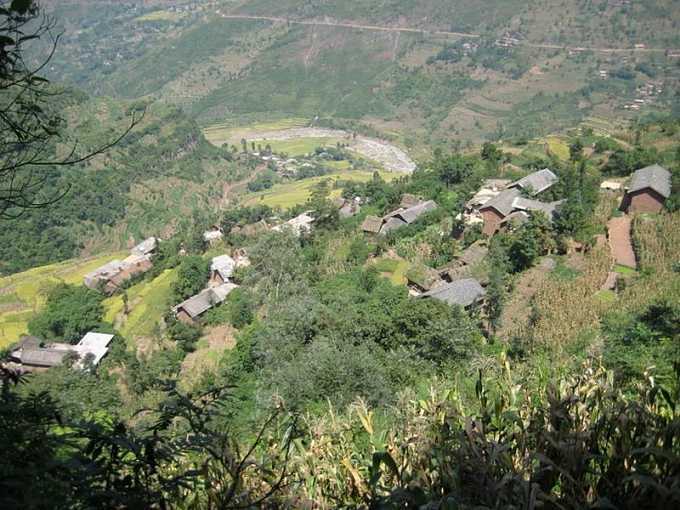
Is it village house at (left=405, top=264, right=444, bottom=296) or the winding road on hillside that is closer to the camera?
village house at (left=405, top=264, right=444, bottom=296)

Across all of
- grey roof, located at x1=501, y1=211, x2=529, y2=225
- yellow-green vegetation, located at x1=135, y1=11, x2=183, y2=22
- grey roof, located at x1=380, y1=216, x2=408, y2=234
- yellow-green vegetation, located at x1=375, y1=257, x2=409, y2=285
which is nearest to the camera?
yellow-green vegetation, located at x1=375, y1=257, x2=409, y2=285

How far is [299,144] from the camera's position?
85000mm

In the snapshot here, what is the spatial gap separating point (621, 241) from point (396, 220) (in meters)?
11.0

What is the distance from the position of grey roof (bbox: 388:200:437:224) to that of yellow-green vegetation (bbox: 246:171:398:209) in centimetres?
2438

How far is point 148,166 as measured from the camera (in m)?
66.8

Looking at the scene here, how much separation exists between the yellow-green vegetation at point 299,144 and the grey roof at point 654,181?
6412 centimetres

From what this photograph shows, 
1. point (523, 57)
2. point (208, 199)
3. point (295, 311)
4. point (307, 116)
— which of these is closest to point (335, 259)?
point (295, 311)

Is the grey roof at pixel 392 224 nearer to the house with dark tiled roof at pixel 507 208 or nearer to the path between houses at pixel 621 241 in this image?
the house with dark tiled roof at pixel 507 208

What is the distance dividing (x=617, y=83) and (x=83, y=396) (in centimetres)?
9536

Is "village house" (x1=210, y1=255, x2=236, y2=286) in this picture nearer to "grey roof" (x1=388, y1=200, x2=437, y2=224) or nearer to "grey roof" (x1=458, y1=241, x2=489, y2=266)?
"grey roof" (x1=388, y1=200, x2=437, y2=224)

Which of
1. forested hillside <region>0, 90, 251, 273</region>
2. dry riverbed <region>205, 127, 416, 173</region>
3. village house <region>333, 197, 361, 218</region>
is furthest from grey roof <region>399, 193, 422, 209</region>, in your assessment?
dry riverbed <region>205, 127, 416, 173</region>

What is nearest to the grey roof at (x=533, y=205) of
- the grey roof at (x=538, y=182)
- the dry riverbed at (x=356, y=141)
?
the grey roof at (x=538, y=182)

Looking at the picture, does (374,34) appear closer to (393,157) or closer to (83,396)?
(393,157)

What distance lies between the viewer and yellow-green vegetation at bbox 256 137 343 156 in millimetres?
81625
